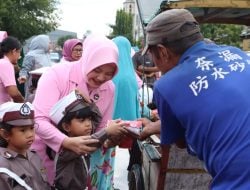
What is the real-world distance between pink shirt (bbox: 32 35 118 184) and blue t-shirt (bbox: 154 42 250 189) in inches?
31.7

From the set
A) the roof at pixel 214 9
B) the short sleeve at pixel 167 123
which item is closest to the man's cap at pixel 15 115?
the short sleeve at pixel 167 123

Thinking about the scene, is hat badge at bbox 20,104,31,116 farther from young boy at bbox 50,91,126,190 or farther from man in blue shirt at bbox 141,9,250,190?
man in blue shirt at bbox 141,9,250,190

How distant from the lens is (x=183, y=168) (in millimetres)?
2713

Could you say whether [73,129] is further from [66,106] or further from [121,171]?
[121,171]

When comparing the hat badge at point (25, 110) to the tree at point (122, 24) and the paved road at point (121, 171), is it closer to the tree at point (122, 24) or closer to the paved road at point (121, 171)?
the paved road at point (121, 171)

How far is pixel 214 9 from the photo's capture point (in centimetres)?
328

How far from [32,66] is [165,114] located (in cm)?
439

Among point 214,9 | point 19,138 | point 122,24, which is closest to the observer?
point 19,138

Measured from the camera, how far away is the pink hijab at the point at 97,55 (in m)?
2.54

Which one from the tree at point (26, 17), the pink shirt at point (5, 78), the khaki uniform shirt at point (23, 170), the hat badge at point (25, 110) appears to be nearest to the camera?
the khaki uniform shirt at point (23, 170)

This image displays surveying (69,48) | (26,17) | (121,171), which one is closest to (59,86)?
→ (69,48)

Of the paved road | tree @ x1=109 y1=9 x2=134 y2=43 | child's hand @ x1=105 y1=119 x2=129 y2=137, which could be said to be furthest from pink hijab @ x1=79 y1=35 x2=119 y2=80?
tree @ x1=109 y1=9 x2=134 y2=43

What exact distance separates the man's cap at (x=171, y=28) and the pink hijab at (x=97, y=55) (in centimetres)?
72

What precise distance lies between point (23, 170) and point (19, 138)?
0.62ft
